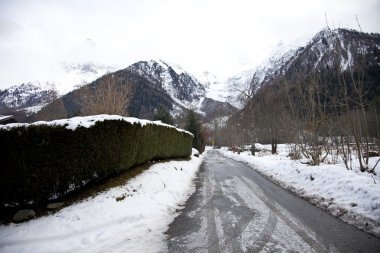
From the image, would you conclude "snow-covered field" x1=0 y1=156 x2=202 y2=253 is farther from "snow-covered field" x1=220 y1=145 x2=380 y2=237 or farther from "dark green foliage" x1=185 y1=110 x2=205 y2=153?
"dark green foliage" x1=185 y1=110 x2=205 y2=153

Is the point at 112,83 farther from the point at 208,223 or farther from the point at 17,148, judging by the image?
the point at 208,223

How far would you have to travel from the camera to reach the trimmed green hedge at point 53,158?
6434 millimetres

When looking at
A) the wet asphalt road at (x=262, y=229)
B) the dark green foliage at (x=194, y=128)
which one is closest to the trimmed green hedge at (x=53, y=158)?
the wet asphalt road at (x=262, y=229)

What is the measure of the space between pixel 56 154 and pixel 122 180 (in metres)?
2.91

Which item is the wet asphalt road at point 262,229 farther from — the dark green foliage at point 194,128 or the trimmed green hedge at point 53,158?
the dark green foliage at point 194,128

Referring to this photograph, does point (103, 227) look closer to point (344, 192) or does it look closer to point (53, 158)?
point (53, 158)

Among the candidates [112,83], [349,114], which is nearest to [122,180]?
[349,114]

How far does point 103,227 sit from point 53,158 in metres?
2.40

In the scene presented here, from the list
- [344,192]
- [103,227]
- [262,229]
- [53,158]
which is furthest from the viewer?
[344,192]

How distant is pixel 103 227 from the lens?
6070mm

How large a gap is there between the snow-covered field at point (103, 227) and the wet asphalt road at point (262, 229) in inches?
20.8

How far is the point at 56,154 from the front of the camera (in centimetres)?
698

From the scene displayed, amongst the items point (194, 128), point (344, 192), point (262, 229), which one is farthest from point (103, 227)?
point (194, 128)

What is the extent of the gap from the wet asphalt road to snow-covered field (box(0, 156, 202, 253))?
0.53 meters
